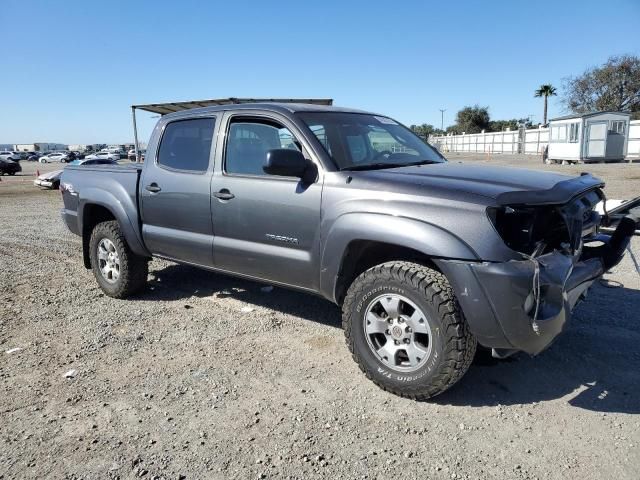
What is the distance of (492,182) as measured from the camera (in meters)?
3.20

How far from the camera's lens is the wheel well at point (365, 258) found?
3.31m

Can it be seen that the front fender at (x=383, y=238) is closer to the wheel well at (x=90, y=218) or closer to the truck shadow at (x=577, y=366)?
the truck shadow at (x=577, y=366)

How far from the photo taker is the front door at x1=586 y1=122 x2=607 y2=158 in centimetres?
2681

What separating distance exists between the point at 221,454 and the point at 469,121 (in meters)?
81.4

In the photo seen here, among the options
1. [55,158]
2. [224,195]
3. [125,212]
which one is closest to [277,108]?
[224,195]

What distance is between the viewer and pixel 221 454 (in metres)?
2.76

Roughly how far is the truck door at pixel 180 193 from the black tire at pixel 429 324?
5.17 feet

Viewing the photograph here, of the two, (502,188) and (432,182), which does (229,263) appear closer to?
(432,182)

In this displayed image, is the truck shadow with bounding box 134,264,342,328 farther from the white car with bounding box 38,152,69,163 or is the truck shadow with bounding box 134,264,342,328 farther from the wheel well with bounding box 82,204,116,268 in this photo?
the white car with bounding box 38,152,69,163

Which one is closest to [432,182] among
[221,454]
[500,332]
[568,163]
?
[500,332]

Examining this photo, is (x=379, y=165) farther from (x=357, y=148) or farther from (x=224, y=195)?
(x=224, y=195)

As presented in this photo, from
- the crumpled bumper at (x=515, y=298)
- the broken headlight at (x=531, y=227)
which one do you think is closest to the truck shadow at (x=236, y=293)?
the crumpled bumper at (x=515, y=298)

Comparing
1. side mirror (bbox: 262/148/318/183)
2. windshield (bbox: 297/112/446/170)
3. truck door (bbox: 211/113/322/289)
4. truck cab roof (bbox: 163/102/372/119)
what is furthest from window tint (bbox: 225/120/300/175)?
side mirror (bbox: 262/148/318/183)

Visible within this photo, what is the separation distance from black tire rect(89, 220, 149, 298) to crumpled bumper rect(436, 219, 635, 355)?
3.45 meters
